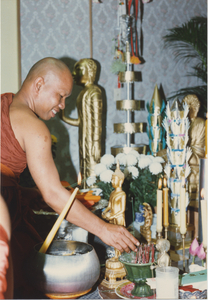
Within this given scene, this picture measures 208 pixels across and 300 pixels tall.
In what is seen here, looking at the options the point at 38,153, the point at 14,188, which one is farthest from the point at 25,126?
the point at 14,188

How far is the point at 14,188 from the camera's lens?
109 cm

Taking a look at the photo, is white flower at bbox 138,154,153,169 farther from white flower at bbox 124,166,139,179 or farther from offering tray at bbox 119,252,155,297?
offering tray at bbox 119,252,155,297

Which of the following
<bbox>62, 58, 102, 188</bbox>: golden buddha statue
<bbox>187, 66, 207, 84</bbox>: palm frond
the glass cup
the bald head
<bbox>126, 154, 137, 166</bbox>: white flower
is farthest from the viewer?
<bbox>187, 66, 207, 84</bbox>: palm frond

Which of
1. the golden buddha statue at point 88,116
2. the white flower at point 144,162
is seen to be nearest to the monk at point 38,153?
the white flower at point 144,162

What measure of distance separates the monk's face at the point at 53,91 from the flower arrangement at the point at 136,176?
1.51 feet

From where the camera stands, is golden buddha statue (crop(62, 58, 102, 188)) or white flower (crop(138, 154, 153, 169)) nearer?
white flower (crop(138, 154, 153, 169))

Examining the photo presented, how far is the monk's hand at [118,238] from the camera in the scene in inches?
37.4

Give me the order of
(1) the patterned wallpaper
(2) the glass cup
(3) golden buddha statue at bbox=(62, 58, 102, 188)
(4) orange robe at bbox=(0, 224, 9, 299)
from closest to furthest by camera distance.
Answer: (4) orange robe at bbox=(0, 224, 9, 299) < (2) the glass cup < (3) golden buddha statue at bbox=(62, 58, 102, 188) < (1) the patterned wallpaper

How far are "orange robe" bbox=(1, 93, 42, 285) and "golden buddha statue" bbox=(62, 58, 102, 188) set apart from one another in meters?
1.29

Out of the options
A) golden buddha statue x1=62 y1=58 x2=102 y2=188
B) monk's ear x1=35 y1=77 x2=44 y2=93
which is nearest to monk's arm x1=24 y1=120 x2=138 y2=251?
monk's ear x1=35 y1=77 x2=44 y2=93

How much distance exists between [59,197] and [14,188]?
0.21 m

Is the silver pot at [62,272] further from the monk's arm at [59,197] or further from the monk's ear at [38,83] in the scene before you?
the monk's ear at [38,83]

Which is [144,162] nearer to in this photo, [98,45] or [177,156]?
[177,156]

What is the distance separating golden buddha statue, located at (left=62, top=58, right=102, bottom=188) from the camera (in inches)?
94.0
